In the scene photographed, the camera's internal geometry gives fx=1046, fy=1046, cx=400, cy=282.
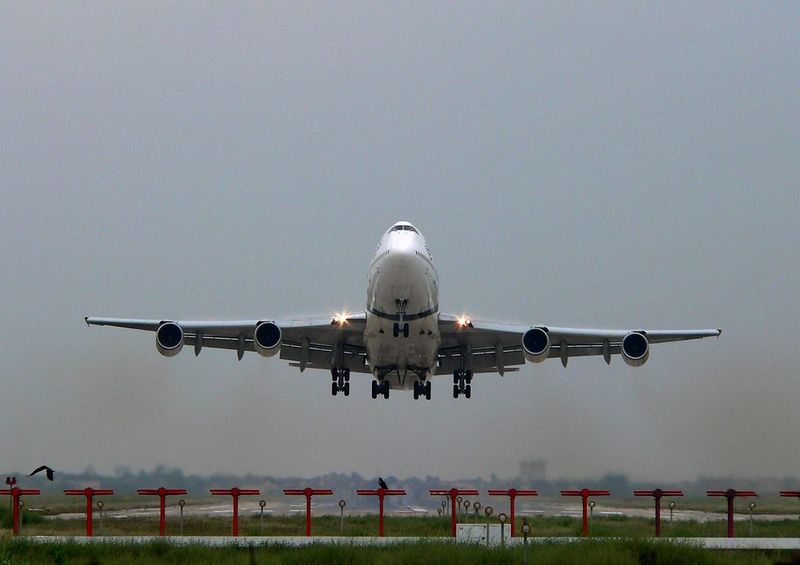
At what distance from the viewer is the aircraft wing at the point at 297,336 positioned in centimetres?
3422

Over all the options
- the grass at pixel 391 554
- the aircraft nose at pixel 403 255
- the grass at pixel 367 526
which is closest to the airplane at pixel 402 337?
the aircraft nose at pixel 403 255

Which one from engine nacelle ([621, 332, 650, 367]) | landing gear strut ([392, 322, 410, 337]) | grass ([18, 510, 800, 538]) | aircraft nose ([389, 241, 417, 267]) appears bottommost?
grass ([18, 510, 800, 538])

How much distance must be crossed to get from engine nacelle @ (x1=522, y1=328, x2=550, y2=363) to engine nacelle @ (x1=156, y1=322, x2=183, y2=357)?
10.9 m

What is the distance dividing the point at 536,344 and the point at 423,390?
6.92m

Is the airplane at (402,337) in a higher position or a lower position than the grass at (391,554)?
higher

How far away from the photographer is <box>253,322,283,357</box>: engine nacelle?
3291 centimetres

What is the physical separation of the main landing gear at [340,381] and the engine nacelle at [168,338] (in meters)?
7.00

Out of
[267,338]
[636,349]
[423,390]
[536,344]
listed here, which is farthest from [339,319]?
[636,349]

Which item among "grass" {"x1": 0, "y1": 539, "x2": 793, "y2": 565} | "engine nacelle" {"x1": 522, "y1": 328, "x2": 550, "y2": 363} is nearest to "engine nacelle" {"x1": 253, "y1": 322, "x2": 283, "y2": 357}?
"engine nacelle" {"x1": 522, "y1": 328, "x2": 550, "y2": 363}

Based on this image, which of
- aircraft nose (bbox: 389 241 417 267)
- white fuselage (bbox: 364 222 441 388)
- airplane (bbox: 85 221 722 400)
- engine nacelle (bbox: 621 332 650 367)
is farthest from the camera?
engine nacelle (bbox: 621 332 650 367)

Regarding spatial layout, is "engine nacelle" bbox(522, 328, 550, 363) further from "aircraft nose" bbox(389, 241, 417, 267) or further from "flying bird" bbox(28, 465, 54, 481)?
"flying bird" bbox(28, 465, 54, 481)

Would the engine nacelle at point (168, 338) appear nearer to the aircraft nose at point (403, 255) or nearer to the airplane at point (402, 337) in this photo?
the airplane at point (402, 337)

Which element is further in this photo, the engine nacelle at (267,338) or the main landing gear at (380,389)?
the main landing gear at (380,389)

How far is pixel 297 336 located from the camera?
3616cm
